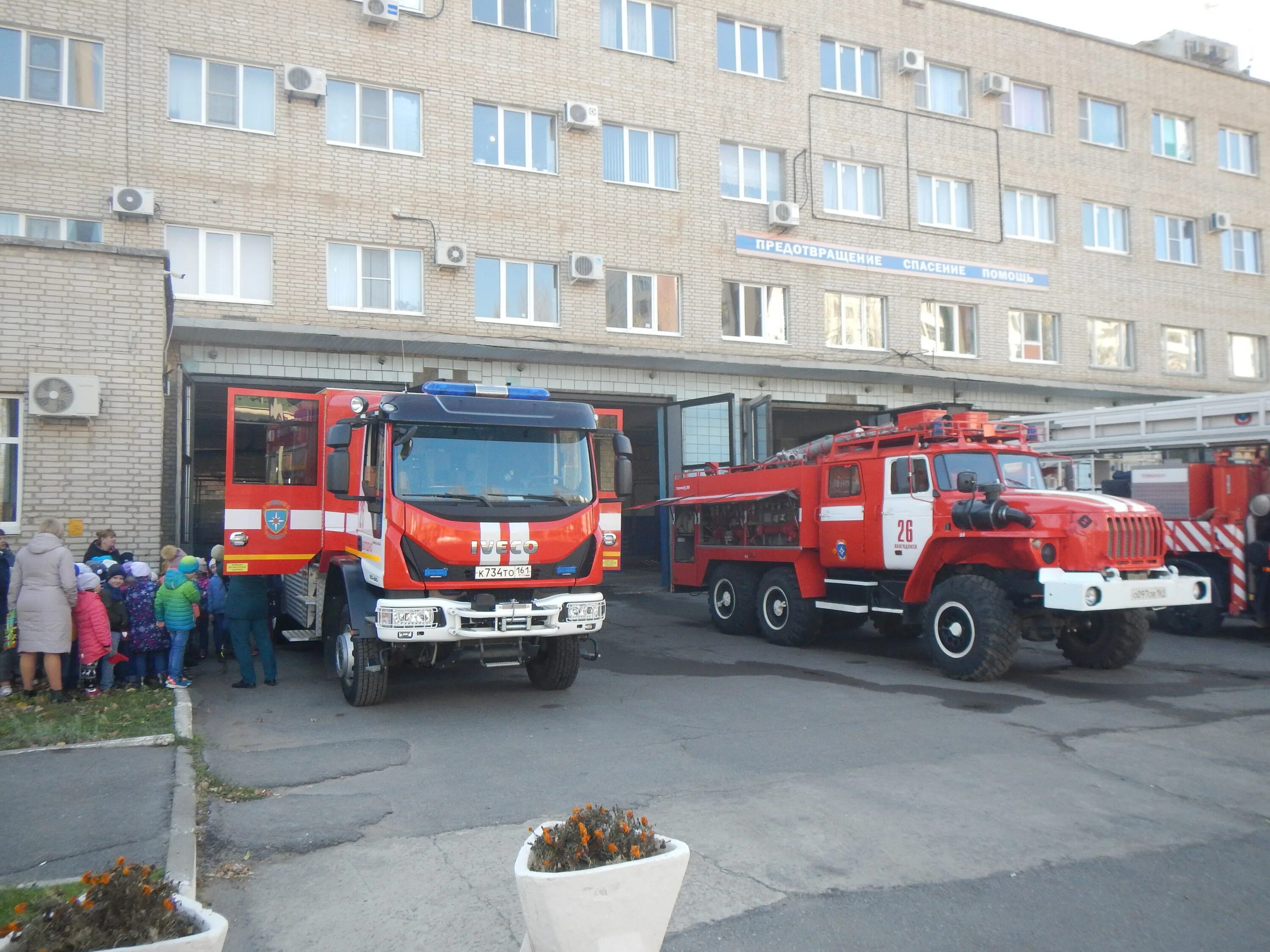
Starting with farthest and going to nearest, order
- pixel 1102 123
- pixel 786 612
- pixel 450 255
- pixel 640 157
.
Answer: pixel 1102 123 → pixel 640 157 → pixel 450 255 → pixel 786 612

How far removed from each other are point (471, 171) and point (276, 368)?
A: 520 centimetres

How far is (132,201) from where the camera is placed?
16.4m

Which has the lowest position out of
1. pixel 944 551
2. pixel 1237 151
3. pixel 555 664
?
pixel 555 664

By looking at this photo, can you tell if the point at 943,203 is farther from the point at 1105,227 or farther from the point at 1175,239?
the point at 1175,239

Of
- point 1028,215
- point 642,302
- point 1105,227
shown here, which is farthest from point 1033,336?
point 642,302

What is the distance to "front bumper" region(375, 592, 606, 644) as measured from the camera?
845 cm

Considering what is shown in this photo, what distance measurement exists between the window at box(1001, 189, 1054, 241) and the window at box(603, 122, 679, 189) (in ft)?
28.4

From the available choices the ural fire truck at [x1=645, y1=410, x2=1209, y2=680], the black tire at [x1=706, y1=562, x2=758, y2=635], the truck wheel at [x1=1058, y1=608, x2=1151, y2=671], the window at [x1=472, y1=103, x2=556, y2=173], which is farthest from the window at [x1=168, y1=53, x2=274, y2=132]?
the truck wheel at [x1=1058, y1=608, x2=1151, y2=671]

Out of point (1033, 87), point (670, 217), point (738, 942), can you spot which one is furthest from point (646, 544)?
point (738, 942)

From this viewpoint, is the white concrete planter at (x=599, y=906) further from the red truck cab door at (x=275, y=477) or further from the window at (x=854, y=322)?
the window at (x=854, y=322)

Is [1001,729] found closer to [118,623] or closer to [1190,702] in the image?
[1190,702]

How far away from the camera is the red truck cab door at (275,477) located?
1066 cm

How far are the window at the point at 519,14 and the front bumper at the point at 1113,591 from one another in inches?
588

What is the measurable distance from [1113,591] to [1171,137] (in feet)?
71.9
